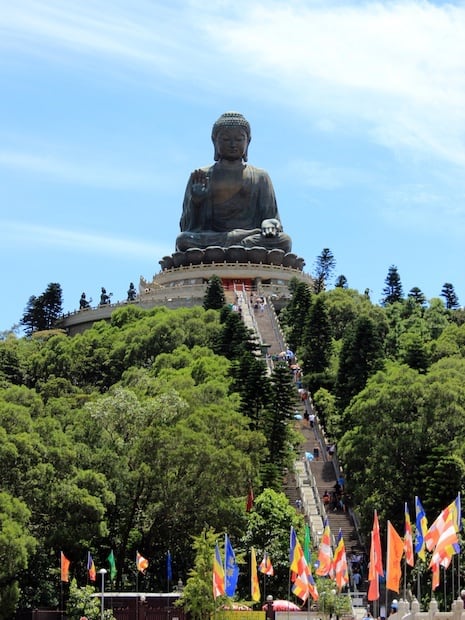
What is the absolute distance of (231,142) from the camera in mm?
72438

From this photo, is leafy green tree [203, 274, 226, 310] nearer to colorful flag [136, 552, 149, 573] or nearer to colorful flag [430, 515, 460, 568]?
colorful flag [136, 552, 149, 573]

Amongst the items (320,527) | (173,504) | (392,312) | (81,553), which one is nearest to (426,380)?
(320,527)

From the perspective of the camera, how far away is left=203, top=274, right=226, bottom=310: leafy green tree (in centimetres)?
6247

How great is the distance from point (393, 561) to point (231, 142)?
44.3 metres

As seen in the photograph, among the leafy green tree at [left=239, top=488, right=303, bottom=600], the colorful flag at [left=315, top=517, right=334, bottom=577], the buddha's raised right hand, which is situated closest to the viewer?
the colorful flag at [left=315, top=517, right=334, bottom=577]

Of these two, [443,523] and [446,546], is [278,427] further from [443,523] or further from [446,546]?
[446,546]

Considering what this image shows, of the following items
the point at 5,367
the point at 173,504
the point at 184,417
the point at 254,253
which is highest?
the point at 254,253

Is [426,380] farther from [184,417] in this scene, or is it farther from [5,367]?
[5,367]

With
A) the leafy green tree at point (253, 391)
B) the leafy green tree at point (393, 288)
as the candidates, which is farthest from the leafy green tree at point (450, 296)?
the leafy green tree at point (253, 391)

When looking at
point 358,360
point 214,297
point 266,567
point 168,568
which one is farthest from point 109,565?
point 214,297

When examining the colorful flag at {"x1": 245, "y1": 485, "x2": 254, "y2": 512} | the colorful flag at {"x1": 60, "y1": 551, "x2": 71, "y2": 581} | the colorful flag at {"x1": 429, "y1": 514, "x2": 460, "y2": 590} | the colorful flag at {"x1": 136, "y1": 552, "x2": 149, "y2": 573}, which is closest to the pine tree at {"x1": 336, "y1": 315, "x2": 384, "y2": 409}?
the colorful flag at {"x1": 245, "y1": 485, "x2": 254, "y2": 512}

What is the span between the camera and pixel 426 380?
4166cm

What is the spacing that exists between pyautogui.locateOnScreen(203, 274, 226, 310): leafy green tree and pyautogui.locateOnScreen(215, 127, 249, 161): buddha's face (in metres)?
10.9

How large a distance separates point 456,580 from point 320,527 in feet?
17.1
